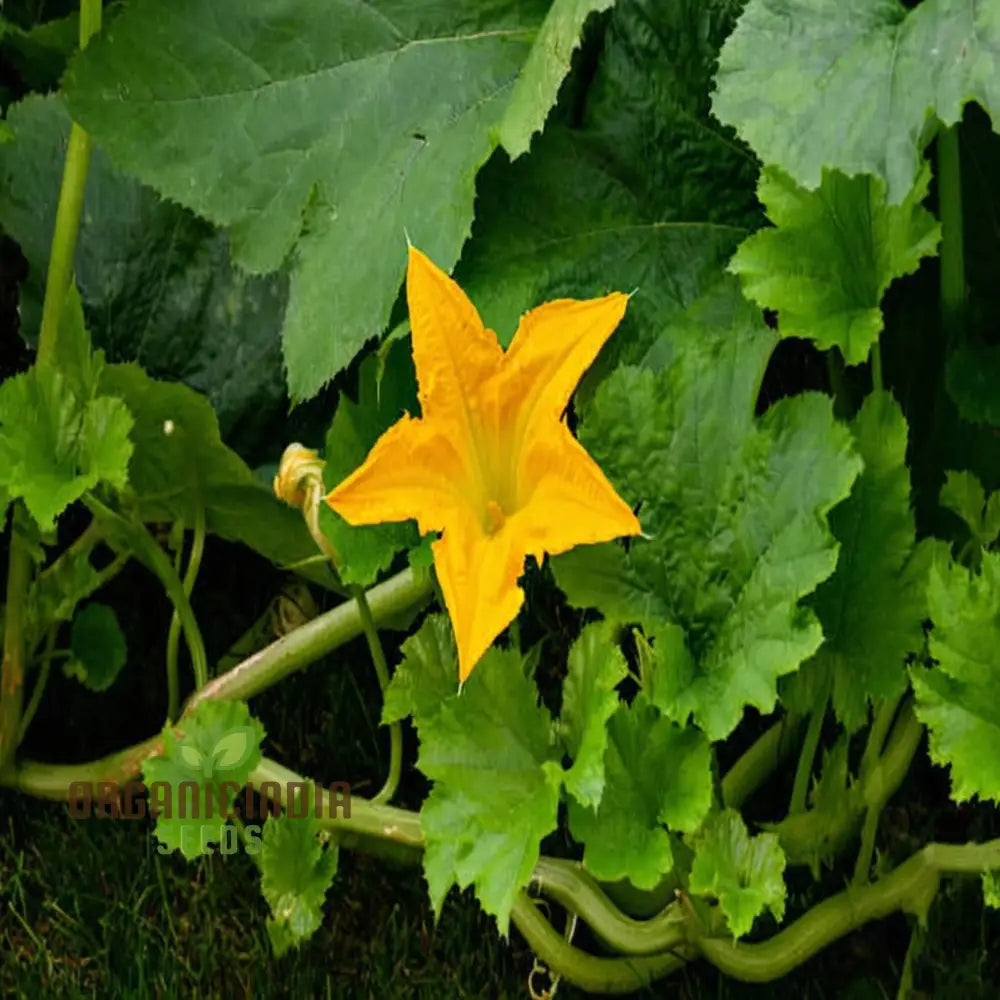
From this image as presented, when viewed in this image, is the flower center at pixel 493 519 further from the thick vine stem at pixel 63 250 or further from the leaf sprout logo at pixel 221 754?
the thick vine stem at pixel 63 250

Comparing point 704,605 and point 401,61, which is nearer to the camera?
point 704,605

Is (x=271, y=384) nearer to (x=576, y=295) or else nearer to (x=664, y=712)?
(x=576, y=295)

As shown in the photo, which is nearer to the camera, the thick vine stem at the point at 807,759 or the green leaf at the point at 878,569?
the green leaf at the point at 878,569

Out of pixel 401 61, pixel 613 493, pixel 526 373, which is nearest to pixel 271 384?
pixel 401 61

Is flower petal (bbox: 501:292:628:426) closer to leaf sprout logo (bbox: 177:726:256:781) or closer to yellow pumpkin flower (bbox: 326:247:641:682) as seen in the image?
yellow pumpkin flower (bbox: 326:247:641:682)

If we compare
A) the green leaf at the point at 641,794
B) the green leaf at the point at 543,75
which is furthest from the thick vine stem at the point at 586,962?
the green leaf at the point at 543,75
